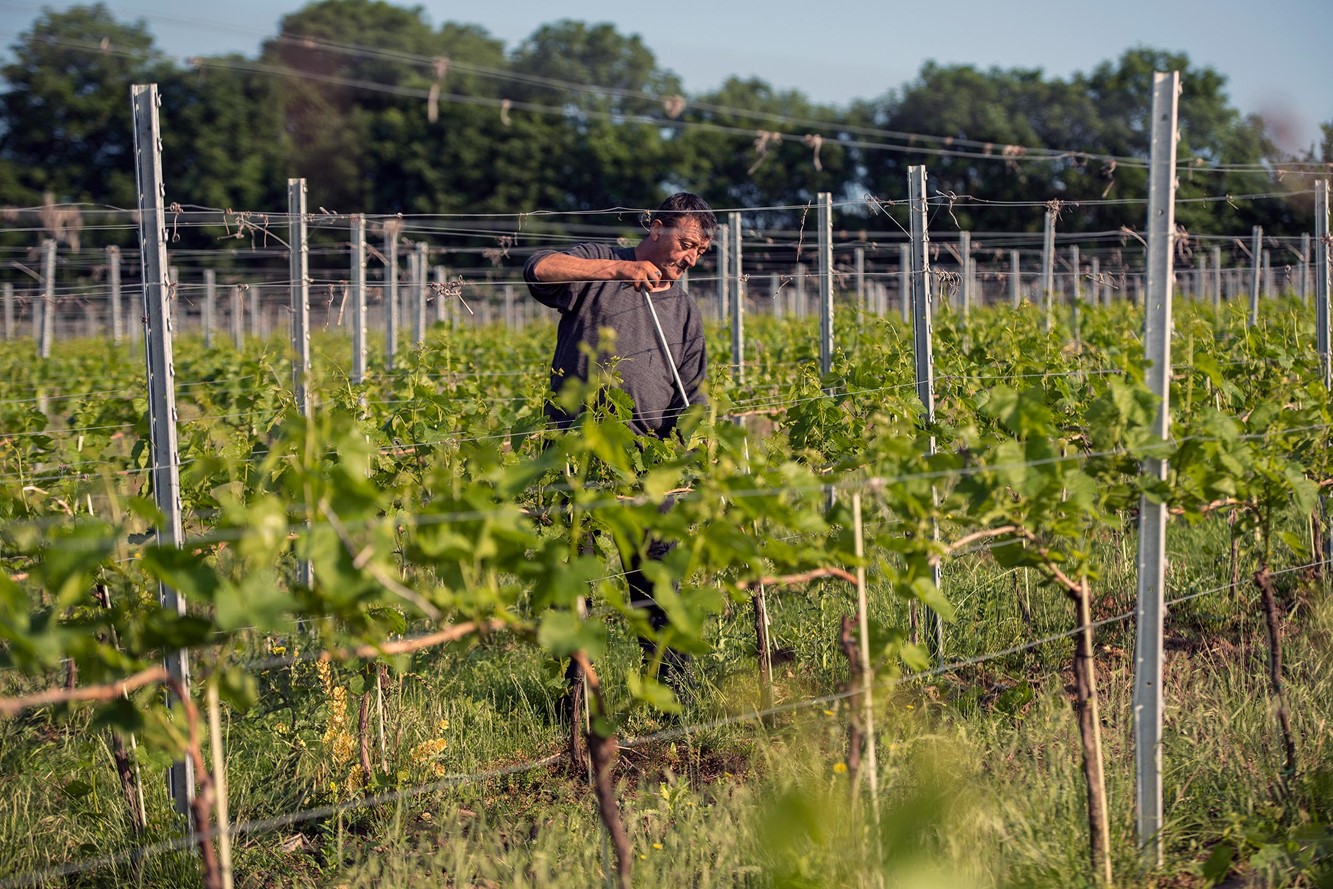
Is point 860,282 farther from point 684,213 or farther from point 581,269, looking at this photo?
point 581,269

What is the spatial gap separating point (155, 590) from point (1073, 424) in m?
3.04

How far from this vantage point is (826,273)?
5215 mm

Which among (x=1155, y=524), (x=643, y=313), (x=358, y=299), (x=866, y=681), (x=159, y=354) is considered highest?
(x=358, y=299)

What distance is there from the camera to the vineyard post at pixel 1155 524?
2730 millimetres

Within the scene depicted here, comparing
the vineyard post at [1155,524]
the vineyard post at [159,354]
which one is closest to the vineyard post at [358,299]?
the vineyard post at [159,354]

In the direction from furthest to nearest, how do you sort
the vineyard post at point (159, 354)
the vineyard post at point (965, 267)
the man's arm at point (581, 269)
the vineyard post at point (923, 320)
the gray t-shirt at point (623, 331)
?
the vineyard post at point (965, 267), the vineyard post at point (923, 320), the gray t-shirt at point (623, 331), the man's arm at point (581, 269), the vineyard post at point (159, 354)

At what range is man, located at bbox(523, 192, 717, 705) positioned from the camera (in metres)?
3.72

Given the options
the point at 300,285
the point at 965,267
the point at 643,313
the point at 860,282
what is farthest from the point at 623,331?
the point at 860,282

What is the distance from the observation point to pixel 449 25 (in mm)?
61781

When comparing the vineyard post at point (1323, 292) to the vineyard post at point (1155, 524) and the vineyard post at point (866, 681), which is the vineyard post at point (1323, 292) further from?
the vineyard post at point (866, 681)

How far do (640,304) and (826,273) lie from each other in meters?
1.54

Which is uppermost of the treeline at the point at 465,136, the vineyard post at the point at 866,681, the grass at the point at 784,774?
the treeline at the point at 465,136

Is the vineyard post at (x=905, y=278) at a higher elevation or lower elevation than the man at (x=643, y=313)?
higher

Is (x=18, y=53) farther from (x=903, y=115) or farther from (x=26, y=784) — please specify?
(x=26, y=784)
